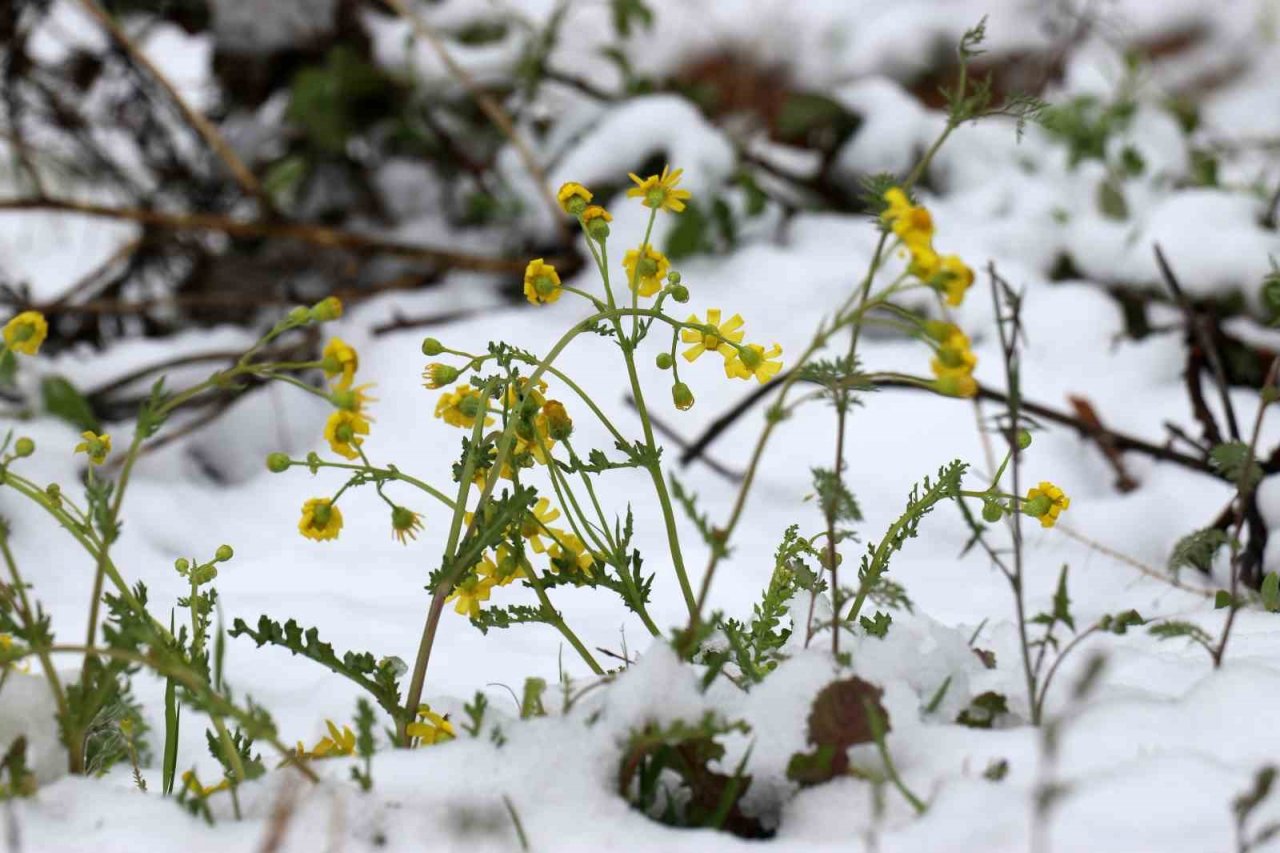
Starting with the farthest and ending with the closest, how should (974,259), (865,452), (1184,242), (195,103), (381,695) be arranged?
(195,103)
(974,259)
(1184,242)
(865,452)
(381,695)

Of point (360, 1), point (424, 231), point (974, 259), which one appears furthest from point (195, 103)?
point (974, 259)

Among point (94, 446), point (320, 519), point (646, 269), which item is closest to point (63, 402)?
point (94, 446)

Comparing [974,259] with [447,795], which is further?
[974,259]

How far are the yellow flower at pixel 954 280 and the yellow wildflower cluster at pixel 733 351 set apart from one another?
0.59 feet

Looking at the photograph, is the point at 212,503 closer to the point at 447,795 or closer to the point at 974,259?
the point at 447,795

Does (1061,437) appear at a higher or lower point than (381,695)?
higher

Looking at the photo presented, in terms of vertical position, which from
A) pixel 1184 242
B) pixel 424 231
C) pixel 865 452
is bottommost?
pixel 865 452

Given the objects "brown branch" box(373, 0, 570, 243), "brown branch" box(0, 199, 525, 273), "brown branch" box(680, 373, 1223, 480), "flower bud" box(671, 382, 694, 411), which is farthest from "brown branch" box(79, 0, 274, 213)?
"flower bud" box(671, 382, 694, 411)

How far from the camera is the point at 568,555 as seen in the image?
91 centimetres

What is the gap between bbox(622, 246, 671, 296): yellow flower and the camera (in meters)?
0.91

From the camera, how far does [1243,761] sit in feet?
2.34

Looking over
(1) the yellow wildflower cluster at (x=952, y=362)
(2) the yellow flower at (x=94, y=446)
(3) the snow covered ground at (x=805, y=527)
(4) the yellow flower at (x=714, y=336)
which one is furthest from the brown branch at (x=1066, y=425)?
(2) the yellow flower at (x=94, y=446)

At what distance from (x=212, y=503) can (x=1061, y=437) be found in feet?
4.32

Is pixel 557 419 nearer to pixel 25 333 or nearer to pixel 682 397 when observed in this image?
pixel 682 397
